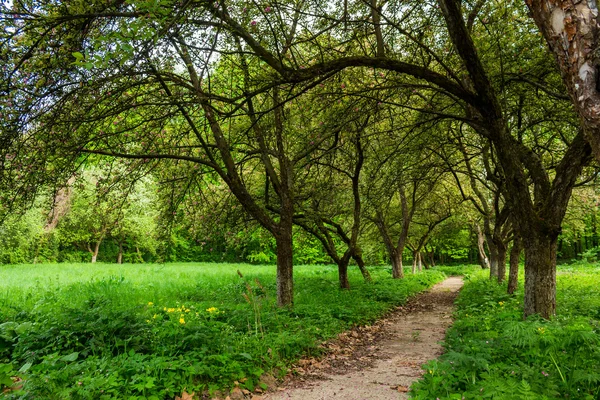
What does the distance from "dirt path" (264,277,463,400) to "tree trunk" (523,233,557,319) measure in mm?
1843

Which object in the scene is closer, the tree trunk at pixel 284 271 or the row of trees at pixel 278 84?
the row of trees at pixel 278 84

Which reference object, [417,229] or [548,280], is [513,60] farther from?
[417,229]

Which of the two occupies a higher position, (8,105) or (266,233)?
(8,105)

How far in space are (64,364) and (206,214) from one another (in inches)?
247

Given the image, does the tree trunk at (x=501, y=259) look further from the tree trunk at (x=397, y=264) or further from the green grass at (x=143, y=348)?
the green grass at (x=143, y=348)

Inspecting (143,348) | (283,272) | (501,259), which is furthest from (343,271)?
(143,348)

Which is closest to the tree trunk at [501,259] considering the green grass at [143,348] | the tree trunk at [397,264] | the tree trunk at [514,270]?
the tree trunk at [514,270]

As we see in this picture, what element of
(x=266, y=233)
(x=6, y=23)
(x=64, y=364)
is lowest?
(x=64, y=364)

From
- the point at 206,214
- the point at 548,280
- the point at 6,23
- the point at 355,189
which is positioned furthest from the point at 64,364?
the point at 355,189

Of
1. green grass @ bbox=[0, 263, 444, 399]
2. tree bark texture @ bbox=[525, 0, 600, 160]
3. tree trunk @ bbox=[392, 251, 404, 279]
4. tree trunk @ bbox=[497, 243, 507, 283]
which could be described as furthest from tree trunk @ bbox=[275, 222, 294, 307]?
tree trunk @ bbox=[392, 251, 404, 279]

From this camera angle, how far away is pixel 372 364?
6297 mm

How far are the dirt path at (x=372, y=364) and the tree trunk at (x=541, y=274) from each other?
1.84 metres

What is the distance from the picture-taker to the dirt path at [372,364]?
495 centimetres

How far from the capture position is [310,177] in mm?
11883
